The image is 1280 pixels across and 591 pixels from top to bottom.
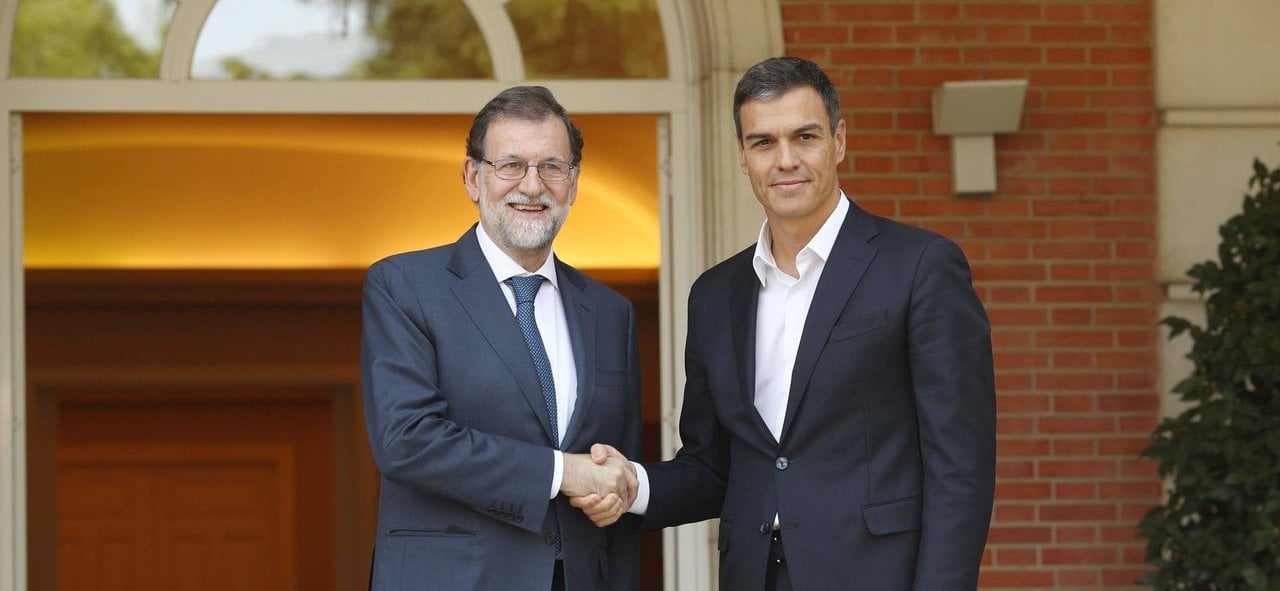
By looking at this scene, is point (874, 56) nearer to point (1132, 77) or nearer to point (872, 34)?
point (872, 34)

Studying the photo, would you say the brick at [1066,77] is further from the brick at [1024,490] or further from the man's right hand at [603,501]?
the man's right hand at [603,501]

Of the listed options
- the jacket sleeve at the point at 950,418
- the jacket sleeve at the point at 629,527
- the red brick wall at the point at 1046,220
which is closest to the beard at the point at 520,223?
the jacket sleeve at the point at 629,527

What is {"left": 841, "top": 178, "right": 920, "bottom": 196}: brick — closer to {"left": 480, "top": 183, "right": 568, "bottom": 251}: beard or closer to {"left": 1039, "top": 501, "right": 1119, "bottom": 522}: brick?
{"left": 1039, "top": 501, "right": 1119, "bottom": 522}: brick

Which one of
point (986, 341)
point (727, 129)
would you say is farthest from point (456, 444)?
point (727, 129)

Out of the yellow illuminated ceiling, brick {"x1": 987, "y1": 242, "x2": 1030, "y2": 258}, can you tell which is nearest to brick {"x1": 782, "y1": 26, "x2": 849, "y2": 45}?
brick {"x1": 987, "y1": 242, "x2": 1030, "y2": 258}

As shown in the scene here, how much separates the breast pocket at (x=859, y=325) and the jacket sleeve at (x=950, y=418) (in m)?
0.05

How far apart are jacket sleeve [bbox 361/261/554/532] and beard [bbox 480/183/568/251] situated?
0.70 ft

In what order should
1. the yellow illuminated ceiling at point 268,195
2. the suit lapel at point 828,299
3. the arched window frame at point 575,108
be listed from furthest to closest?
1. the yellow illuminated ceiling at point 268,195
2. the arched window frame at point 575,108
3. the suit lapel at point 828,299

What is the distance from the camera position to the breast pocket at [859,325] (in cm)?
290

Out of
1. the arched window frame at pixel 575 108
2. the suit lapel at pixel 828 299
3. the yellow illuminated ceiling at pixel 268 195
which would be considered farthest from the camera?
the yellow illuminated ceiling at pixel 268 195

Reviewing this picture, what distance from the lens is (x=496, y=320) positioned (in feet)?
10.0

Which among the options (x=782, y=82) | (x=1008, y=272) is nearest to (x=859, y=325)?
(x=782, y=82)

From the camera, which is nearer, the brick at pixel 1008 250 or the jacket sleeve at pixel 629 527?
the jacket sleeve at pixel 629 527

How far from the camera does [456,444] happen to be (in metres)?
2.88
